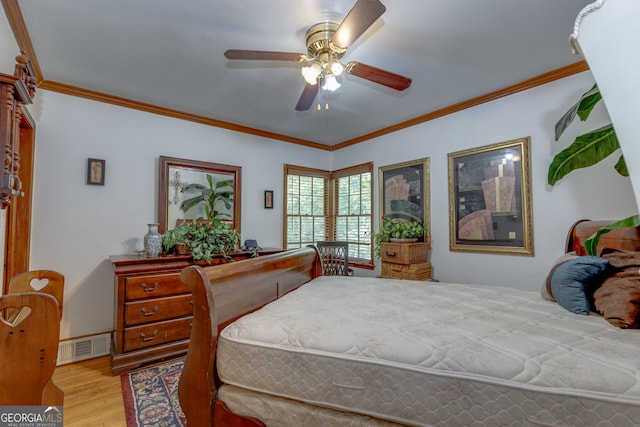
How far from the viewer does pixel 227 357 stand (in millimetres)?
1218

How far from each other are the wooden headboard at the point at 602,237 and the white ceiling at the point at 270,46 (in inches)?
53.7

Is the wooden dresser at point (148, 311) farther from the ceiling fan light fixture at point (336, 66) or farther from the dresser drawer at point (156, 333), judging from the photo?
the ceiling fan light fixture at point (336, 66)

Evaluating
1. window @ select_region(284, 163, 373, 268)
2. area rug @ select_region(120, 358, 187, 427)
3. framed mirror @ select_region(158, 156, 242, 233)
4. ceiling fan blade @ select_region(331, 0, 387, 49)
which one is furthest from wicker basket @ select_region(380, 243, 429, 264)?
area rug @ select_region(120, 358, 187, 427)

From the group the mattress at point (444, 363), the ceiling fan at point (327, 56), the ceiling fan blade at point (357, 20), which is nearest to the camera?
the mattress at point (444, 363)

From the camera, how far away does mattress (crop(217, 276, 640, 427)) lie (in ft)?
Answer: 2.83

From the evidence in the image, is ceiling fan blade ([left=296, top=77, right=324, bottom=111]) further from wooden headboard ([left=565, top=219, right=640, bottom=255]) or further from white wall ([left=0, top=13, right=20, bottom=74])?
wooden headboard ([left=565, top=219, right=640, bottom=255])

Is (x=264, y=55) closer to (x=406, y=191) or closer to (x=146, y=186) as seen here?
(x=146, y=186)

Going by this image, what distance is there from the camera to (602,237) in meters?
2.13

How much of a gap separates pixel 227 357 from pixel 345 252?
10.2ft

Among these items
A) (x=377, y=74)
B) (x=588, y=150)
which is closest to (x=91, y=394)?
(x=377, y=74)

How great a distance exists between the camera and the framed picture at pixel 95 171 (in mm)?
2906

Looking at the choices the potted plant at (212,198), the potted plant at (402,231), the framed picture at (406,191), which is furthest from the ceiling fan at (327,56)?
the potted plant at (212,198)

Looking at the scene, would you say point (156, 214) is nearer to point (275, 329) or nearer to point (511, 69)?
point (275, 329)

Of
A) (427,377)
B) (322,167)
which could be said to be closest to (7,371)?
(427,377)
